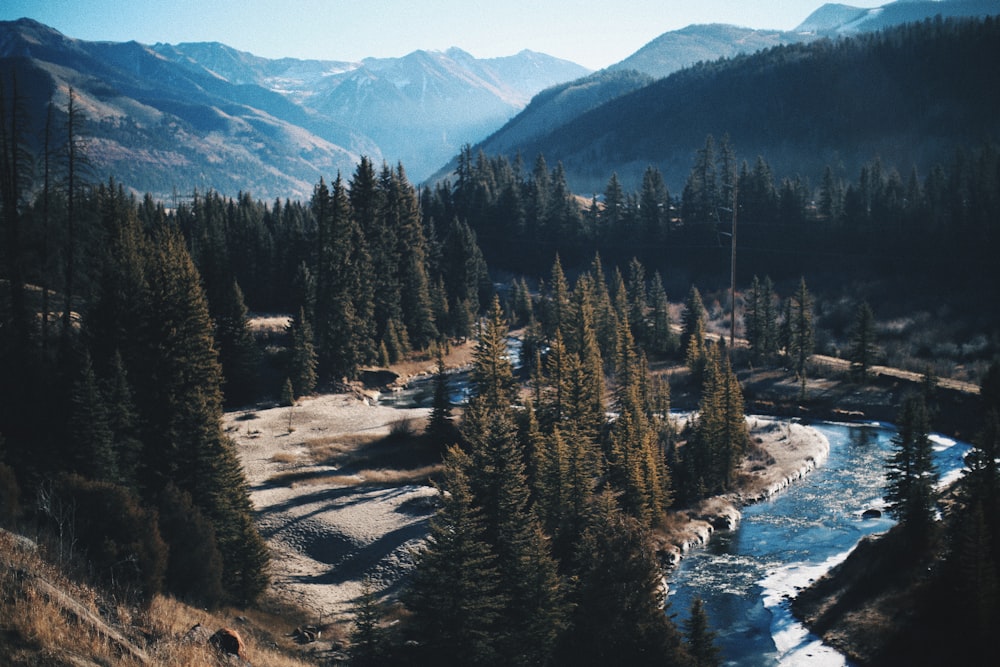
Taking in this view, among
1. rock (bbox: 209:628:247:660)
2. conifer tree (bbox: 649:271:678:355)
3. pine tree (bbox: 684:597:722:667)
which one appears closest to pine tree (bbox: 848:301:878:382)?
conifer tree (bbox: 649:271:678:355)

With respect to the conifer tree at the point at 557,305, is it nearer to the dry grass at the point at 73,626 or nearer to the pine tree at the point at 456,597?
the pine tree at the point at 456,597

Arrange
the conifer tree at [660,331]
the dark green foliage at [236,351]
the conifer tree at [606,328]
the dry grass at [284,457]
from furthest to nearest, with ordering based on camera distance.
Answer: the conifer tree at [660,331] → the conifer tree at [606,328] → the dark green foliage at [236,351] → the dry grass at [284,457]

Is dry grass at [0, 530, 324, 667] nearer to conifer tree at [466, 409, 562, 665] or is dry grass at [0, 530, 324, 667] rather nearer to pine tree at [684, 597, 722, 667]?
conifer tree at [466, 409, 562, 665]

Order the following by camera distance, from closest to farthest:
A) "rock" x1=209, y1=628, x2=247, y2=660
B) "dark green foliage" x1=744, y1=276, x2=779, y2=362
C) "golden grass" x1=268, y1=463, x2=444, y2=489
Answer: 1. "rock" x1=209, y1=628, x2=247, y2=660
2. "golden grass" x1=268, y1=463, x2=444, y2=489
3. "dark green foliage" x1=744, y1=276, x2=779, y2=362

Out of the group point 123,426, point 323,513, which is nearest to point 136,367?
point 123,426

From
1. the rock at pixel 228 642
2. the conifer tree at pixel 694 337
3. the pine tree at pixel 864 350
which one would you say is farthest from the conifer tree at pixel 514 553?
the pine tree at pixel 864 350

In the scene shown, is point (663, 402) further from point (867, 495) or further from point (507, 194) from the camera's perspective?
point (507, 194)
